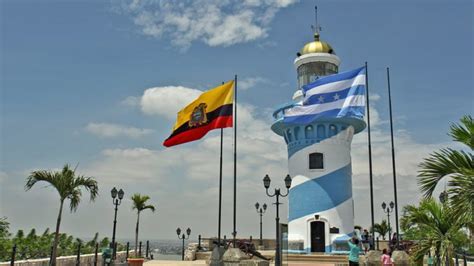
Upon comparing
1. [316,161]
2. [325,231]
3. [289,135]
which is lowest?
[325,231]

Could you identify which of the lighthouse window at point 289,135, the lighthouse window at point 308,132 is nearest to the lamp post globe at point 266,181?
the lighthouse window at point 308,132

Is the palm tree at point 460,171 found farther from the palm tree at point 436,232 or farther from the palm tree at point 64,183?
the palm tree at point 64,183

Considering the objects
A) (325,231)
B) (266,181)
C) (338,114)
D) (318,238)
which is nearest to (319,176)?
(325,231)

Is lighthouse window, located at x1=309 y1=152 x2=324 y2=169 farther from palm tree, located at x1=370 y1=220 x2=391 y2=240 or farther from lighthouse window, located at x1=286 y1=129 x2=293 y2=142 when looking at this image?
palm tree, located at x1=370 y1=220 x2=391 y2=240

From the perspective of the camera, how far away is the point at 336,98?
65.2ft

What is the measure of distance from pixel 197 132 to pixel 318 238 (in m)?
13.6

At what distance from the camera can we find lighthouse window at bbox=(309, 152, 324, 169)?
30531mm

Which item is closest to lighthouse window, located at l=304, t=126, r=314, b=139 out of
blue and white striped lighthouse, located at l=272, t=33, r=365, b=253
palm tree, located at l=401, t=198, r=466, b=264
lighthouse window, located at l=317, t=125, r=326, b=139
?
blue and white striped lighthouse, located at l=272, t=33, r=365, b=253

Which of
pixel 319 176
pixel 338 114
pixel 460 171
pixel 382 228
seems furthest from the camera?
pixel 382 228

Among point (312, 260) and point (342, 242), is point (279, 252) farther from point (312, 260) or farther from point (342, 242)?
point (342, 242)

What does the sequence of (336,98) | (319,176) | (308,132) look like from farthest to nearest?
(308,132) → (319,176) → (336,98)

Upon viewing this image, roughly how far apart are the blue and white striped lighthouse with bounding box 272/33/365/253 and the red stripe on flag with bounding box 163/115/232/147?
35.9 feet

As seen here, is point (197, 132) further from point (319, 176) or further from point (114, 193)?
point (319, 176)

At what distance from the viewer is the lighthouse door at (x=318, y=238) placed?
2938cm
